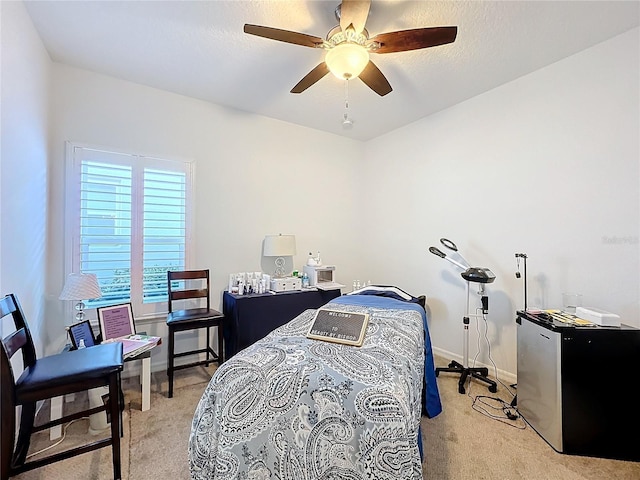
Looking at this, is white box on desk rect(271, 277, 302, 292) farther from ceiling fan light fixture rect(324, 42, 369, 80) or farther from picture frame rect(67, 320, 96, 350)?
ceiling fan light fixture rect(324, 42, 369, 80)

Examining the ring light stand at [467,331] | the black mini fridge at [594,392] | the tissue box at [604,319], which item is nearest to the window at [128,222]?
the ring light stand at [467,331]

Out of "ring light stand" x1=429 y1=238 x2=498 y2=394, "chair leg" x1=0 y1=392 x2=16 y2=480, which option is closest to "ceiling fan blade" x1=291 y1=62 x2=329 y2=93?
"ring light stand" x1=429 y1=238 x2=498 y2=394

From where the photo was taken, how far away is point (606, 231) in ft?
7.22

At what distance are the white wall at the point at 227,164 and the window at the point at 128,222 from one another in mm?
109

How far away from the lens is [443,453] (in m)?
1.81

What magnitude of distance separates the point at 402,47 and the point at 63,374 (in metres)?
2.63

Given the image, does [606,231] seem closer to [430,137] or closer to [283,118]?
[430,137]

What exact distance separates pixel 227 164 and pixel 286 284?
152 cm

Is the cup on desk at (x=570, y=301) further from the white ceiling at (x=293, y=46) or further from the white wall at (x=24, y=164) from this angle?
the white wall at (x=24, y=164)

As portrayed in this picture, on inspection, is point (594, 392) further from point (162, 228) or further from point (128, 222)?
point (128, 222)

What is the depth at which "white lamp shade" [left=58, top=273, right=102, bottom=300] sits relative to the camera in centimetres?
215

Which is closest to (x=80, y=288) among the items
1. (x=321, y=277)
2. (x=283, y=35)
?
(x=283, y=35)

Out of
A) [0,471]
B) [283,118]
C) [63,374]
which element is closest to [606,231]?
[283,118]

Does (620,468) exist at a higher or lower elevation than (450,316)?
lower
